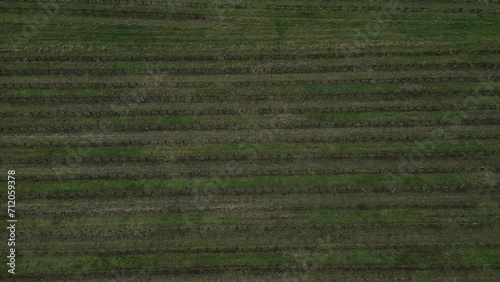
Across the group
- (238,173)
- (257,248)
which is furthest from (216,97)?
(257,248)

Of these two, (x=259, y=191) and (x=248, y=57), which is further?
(x=248, y=57)

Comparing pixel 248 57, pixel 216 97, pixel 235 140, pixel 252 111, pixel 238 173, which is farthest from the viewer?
pixel 248 57

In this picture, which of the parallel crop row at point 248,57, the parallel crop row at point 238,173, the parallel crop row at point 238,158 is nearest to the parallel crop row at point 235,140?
the parallel crop row at point 238,158

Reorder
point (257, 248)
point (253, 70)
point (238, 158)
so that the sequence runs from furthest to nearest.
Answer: point (253, 70)
point (238, 158)
point (257, 248)

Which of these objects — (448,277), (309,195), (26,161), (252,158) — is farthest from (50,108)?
(448,277)

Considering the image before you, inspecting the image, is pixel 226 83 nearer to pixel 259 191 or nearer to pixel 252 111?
pixel 252 111

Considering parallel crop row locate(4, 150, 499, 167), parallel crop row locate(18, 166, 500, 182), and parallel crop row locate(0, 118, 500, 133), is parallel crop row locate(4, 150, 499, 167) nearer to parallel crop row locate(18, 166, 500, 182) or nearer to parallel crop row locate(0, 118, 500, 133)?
parallel crop row locate(18, 166, 500, 182)

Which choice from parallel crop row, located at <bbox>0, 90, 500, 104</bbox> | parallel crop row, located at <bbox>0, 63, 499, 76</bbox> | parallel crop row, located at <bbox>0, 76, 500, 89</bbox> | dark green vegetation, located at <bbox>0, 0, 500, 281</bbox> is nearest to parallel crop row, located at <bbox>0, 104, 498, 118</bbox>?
dark green vegetation, located at <bbox>0, 0, 500, 281</bbox>

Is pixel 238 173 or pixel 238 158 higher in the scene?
pixel 238 158
